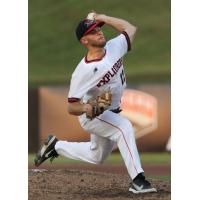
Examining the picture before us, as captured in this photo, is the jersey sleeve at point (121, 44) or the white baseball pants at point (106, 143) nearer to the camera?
the white baseball pants at point (106, 143)

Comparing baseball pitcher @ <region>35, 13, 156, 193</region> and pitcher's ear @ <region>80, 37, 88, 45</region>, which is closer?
baseball pitcher @ <region>35, 13, 156, 193</region>

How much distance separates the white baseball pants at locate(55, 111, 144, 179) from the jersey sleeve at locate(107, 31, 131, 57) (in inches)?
22.3

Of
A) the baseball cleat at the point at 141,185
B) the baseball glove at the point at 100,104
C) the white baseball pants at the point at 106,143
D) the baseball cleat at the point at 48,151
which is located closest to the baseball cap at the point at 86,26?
the baseball glove at the point at 100,104

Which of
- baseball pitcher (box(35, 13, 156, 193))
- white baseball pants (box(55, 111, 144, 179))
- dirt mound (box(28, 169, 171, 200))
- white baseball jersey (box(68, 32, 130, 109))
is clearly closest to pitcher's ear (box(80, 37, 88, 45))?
baseball pitcher (box(35, 13, 156, 193))

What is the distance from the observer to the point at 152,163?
26.1 feet

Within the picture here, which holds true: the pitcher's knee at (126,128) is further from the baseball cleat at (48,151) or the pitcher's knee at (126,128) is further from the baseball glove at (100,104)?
the baseball cleat at (48,151)

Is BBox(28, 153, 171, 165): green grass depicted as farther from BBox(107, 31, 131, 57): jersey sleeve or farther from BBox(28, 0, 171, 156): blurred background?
BBox(107, 31, 131, 57): jersey sleeve

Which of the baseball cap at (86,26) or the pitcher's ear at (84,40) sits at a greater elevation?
the baseball cap at (86,26)

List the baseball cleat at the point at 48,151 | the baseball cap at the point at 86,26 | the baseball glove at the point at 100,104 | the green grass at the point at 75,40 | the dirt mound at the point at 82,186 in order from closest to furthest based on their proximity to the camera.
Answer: the baseball glove at the point at 100,104, the baseball cap at the point at 86,26, the dirt mound at the point at 82,186, the baseball cleat at the point at 48,151, the green grass at the point at 75,40

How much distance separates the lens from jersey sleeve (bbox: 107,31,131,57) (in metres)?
7.04

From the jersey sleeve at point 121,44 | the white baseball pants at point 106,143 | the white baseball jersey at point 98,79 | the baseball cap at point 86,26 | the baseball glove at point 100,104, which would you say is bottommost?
the white baseball pants at point 106,143

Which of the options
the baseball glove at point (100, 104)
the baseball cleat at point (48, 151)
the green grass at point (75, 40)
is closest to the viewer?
the baseball glove at point (100, 104)

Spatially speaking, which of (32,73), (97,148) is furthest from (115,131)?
(32,73)

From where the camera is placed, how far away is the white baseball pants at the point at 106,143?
6785mm
